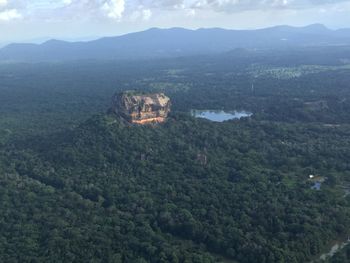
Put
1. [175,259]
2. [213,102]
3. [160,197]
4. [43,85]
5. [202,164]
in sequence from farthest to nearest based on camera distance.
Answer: [43,85] < [213,102] < [202,164] < [160,197] < [175,259]

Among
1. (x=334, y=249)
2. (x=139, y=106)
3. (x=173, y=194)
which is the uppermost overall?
(x=139, y=106)

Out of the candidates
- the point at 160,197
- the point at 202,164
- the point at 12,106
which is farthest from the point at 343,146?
the point at 12,106

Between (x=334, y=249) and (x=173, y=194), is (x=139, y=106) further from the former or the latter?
(x=334, y=249)

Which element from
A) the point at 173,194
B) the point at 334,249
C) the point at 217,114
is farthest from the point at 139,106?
the point at 217,114

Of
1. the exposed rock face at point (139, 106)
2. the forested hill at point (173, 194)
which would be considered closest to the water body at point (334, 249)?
the forested hill at point (173, 194)

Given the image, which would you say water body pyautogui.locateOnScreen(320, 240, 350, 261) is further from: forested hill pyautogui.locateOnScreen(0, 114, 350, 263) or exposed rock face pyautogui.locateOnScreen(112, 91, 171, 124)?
exposed rock face pyautogui.locateOnScreen(112, 91, 171, 124)

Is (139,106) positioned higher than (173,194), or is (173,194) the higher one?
(139,106)

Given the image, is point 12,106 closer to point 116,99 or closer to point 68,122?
point 68,122
